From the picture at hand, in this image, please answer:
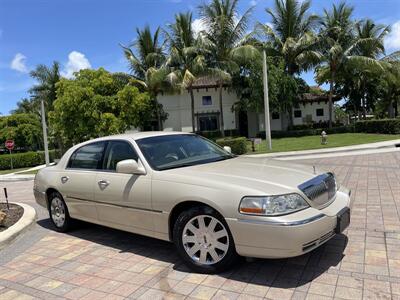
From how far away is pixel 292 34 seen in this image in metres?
31.4

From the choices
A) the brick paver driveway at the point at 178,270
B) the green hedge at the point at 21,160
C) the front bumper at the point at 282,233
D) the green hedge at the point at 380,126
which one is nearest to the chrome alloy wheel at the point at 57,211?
the brick paver driveway at the point at 178,270

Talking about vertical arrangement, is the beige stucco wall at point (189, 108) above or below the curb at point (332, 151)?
above

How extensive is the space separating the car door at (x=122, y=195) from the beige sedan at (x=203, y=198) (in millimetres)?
13

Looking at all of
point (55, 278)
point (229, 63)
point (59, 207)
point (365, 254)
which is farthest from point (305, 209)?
point (229, 63)

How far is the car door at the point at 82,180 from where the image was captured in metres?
5.24

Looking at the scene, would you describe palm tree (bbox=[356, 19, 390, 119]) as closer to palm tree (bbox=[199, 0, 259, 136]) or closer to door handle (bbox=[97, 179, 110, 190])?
palm tree (bbox=[199, 0, 259, 136])

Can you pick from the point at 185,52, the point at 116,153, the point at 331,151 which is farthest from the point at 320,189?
the point at 185,52

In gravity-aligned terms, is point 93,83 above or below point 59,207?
above

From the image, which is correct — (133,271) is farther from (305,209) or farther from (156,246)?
(305,209)

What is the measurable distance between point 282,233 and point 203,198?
888 millimetres

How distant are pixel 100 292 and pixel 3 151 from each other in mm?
55700

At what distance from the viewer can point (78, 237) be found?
5746 mm

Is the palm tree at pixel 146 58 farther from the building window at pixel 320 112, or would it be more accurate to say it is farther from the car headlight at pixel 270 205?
the car headlight at pixel 270 205

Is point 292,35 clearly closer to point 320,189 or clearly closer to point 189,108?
point 189,108
